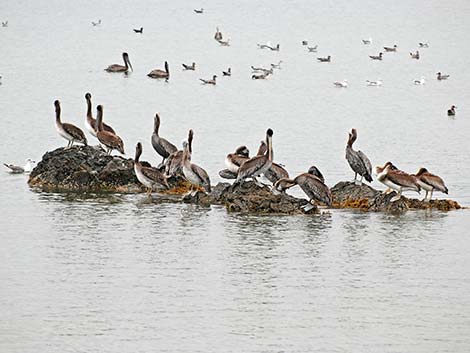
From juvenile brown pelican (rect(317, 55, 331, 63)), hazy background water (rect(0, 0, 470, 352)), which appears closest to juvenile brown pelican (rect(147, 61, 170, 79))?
hazy background water (rect(0, 0, 470, 352))

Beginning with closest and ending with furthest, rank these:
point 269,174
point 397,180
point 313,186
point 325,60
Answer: point 313,186 < point 397,180 < point 269,174 < point 325,60

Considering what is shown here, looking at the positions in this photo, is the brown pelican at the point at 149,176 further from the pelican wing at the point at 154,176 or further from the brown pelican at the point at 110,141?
the brown pelican at the point at 110,141

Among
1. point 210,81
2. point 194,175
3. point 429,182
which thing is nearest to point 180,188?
point 194,175

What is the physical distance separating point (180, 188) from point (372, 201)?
128 inches

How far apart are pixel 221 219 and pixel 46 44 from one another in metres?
44.7

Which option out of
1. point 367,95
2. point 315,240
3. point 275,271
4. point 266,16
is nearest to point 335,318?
point 275,271

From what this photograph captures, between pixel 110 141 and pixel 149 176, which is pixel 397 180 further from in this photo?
pixel 110 141

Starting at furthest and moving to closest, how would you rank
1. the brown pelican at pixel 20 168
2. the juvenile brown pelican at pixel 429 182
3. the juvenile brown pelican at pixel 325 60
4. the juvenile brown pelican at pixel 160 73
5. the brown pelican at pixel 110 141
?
the juvenile brown pelican at pixel 325 60, the juvenile brown pelican at pixel 160 73, the brown pelican at pixel 20 168, the brown pelican at pixel 110 141, the juvenile brown pelican at pixel 429 182

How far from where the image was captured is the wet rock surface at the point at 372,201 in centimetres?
1705

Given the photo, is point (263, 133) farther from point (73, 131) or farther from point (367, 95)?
point (367, 95)

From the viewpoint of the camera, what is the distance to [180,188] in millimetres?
18578

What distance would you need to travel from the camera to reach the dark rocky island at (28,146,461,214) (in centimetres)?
1677

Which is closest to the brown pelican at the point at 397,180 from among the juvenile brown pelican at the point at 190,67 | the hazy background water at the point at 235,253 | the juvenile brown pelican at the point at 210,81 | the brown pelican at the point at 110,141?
the hazy background water at the point at 235,253

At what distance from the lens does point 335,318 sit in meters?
11.6
